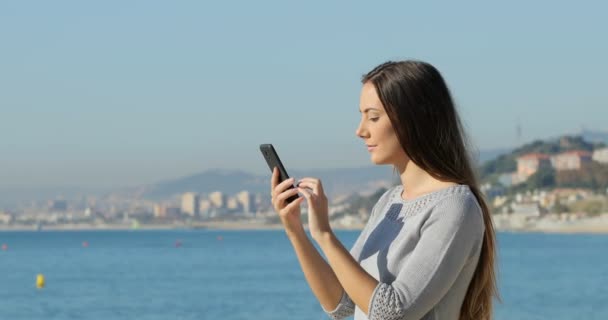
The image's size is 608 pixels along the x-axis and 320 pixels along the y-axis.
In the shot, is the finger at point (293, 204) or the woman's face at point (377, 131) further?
the woman's face at point (377, 131)

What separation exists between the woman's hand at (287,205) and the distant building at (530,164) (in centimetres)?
16536

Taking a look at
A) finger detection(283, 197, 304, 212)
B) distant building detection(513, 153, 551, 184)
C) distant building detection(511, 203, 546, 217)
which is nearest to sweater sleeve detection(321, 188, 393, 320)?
finger detection(283, 197, 304, 212)

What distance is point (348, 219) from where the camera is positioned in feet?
582

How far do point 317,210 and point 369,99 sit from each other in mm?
273

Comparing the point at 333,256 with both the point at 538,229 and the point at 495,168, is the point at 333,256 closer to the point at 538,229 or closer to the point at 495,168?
the point at 538,229

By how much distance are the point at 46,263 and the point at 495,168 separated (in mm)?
112057

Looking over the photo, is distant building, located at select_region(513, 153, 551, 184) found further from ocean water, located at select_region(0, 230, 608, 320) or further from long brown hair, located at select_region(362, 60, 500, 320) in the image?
long brown hair, located at select_region(362, 60, 500, 320)

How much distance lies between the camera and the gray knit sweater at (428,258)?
263cm

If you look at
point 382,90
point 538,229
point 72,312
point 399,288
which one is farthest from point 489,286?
point 538,229

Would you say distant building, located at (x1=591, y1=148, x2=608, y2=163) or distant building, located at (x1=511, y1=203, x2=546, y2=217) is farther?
distant building, located at (x1=591, y1=148, x2=608, y2=163)

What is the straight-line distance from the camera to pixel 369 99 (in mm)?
2748

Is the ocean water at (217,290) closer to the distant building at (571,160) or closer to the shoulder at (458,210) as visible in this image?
the shoulder at (458,210)

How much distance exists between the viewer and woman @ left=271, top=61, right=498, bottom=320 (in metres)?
2.63

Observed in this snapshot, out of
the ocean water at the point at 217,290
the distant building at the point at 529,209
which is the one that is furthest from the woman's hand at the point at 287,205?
the distant building at the point at 529,209
